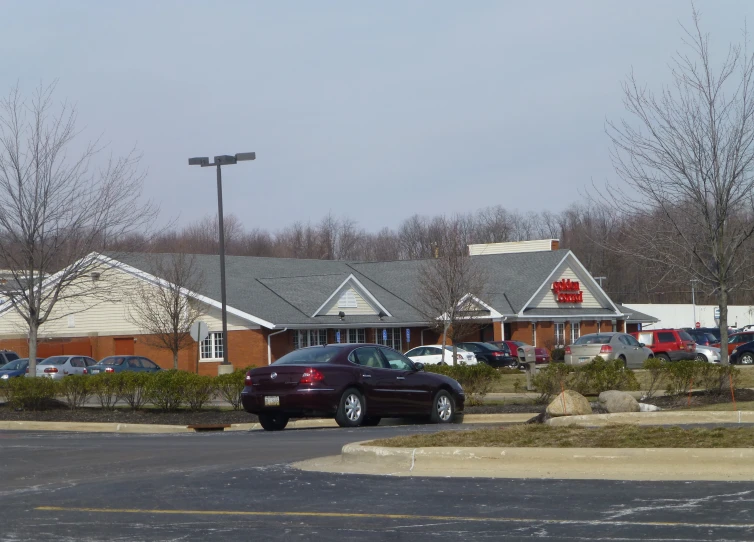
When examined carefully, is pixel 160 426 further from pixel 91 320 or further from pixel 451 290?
pixel 91 320

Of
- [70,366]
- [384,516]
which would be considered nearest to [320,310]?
[70,366]

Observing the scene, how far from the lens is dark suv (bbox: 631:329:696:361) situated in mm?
42938

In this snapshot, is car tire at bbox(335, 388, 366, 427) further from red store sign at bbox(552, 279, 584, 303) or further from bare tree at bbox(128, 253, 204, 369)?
red store sign at bbox(552, 279, 584, 303)

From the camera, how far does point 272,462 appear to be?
12234mm

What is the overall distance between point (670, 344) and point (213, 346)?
19236mm

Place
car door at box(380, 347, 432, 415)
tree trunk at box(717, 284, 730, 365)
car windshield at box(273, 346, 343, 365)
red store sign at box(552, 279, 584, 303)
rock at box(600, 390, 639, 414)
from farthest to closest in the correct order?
red store sign at box(552, 279, 584, 303)
tree trunk at box(717, 284, 730, 365)
rock at box(600, 390, 639, 414)
car door at box(380, 347, 432, 415)
car windshield at box(273, 346, 343, 365)

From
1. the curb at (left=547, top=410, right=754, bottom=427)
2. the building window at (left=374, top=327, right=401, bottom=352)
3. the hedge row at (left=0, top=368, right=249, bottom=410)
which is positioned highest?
the building window at (left=374, top=327, right=401, bottom=352)

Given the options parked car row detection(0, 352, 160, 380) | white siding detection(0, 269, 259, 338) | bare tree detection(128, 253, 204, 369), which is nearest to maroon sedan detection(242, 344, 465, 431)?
parked car row detection(0, 352, 160, 380)

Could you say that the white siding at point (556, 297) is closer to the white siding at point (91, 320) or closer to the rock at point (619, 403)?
the white siding at point (91, 320)

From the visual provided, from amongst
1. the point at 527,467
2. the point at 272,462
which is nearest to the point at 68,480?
the point at 272,462

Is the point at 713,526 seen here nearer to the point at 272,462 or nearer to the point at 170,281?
the point at 272,462

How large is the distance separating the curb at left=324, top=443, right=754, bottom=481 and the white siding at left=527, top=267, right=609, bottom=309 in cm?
4312

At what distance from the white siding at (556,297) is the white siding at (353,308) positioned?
10080 mm

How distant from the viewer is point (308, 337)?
44531 mm
